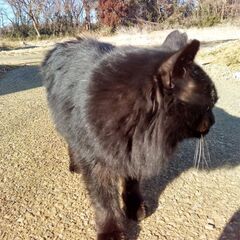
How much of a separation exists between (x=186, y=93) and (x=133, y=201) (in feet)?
3.52

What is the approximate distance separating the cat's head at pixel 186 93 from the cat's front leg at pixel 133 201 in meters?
0.72

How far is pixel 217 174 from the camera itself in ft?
10.8

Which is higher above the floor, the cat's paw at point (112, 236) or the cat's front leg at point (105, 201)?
the cat's front leg at point (105, 201)

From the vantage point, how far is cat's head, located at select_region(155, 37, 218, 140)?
69.1 inches

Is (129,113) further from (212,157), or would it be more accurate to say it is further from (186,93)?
(212,157)

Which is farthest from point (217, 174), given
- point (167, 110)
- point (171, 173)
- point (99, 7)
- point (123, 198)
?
point (99, 7)

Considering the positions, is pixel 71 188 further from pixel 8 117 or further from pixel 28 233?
pixel 8 117

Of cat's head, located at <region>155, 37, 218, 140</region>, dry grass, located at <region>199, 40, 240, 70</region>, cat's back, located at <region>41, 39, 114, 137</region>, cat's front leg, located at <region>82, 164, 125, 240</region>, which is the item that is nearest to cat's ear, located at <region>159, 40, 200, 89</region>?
cat's head, located at <region>155, 37, 218, 140</region>

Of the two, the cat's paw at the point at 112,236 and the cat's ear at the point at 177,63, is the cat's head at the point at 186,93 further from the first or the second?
the cat's paw at the point at 112,236

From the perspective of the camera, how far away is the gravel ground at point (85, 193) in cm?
247

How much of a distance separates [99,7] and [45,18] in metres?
5.18

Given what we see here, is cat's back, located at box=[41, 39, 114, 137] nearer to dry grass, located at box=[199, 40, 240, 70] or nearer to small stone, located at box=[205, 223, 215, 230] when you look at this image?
small stone, located at box=[205, 223, 215, 230]

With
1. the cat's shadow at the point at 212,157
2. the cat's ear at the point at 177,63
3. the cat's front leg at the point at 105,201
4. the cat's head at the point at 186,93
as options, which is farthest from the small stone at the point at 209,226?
the cat's ear at the point at 177,63

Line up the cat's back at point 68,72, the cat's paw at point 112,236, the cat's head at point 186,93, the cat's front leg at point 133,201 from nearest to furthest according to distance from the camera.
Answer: the cat's head at point 186,93
the cat's paw at point 112,236
the cat's back at point 68,72
the cat's front leg at point 133,201
